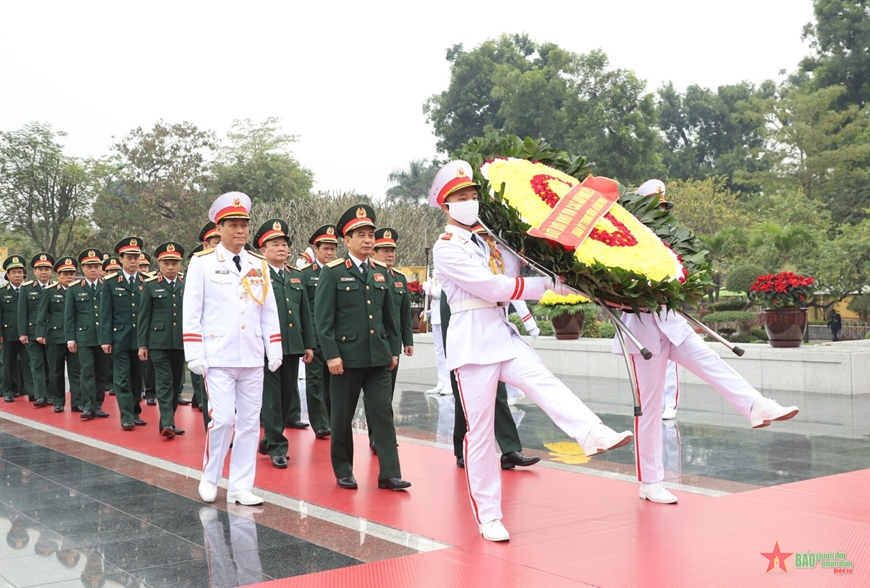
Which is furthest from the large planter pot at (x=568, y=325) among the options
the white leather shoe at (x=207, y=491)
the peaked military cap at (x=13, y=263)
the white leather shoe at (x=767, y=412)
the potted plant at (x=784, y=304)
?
the white leather shoe at (x=767, y=412)

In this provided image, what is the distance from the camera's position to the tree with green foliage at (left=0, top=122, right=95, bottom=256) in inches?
1426

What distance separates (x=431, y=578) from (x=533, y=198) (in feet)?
7.19

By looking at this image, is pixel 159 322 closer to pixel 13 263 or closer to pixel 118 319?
pixel 118 319

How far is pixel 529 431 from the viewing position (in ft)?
31.2

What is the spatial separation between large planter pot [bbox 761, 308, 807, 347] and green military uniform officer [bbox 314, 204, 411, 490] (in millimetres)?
7398

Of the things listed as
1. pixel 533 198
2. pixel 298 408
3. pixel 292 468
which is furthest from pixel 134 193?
pixel 533 198

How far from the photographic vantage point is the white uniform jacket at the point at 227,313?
634 centimetres

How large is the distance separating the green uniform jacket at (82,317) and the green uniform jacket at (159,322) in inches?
52.8

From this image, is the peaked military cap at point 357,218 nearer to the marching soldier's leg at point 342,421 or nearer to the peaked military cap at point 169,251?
the marching soldier's leg at point 342,421

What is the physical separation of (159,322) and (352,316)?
12.5ft

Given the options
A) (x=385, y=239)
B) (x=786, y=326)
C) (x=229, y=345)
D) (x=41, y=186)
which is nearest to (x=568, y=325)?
(x=786, y=326)

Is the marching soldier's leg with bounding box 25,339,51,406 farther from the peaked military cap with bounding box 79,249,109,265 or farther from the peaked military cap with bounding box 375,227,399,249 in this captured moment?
the peaked military cap with bounding box 375,227,399,249

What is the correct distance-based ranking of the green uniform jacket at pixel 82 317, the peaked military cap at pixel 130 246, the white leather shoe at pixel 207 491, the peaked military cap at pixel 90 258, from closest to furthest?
the white leather shoe at pixel 207 491
the green uniform jacket at pixel 82 317
the peaked military cap at pixel 130 246
the peaked military cap at pixel 90 258

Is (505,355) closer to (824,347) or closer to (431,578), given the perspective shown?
(431,578)
